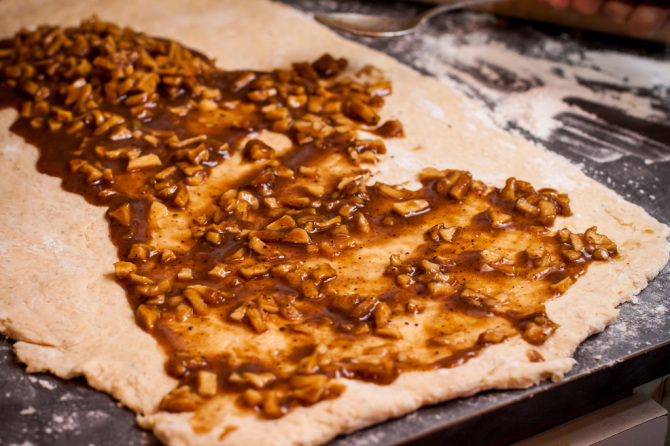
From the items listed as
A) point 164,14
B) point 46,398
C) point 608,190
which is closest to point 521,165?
point 608,190

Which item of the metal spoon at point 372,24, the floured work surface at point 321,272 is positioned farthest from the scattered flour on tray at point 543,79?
the floured work surface at point 321,272

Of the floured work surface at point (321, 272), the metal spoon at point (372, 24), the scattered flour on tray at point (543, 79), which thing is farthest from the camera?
the metal spoon at point (372, 24)

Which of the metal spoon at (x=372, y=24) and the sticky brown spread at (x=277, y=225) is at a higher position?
the metal spoon at (x=372, y=24)

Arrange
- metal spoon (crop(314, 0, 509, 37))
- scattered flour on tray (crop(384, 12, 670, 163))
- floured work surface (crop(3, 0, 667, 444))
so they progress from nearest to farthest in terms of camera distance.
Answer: floured work surface (crop(3, 0, 667, 444)) < scattered flour on tray (crop(384, 12, 670, 163)) < metal spoon (crop(314, 0, 509, 37))

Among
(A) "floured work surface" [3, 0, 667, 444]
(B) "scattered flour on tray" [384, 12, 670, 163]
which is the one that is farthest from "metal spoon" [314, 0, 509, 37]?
(A) "floured work surface" [3, 0, 667, 444]

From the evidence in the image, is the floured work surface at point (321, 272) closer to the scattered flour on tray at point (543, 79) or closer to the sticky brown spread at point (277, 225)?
the sticky brown spread at point (277, 225)

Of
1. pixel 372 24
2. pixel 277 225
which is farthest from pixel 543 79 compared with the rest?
pixel 277 225

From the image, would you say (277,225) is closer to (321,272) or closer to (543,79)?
(321,272)

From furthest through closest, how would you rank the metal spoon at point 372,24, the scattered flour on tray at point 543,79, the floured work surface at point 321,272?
1. the metal spoon at point 372,24
2. the scattered flour on tray at point 543,79
3. the floured work surface at point 321,272

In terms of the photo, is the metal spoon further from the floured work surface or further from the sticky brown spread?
the floured work surface
